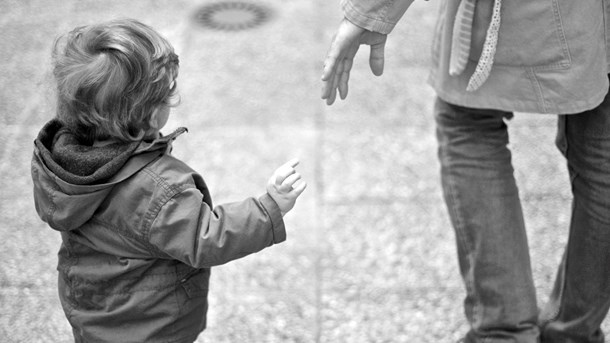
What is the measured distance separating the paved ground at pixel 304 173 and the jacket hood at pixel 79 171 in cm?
17

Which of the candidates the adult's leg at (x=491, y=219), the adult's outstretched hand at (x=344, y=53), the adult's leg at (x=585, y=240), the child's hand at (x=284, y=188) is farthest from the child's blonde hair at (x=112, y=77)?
the adult's leg at (x=585, y=240)

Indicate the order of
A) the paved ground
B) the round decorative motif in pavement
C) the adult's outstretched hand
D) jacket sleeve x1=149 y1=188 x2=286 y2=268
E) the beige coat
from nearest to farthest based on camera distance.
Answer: jacket sleeve x1=149 y1=188 x2=286 y2=268 → the beige coat → the adult's outstretched hand → the paved ground → the round decorative motif in pavement

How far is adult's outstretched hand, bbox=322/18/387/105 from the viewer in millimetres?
2307

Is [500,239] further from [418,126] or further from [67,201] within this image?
[418,126]

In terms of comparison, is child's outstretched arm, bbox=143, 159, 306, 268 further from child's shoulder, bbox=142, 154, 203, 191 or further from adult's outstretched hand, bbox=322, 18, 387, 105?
adult's outstretched hand, bbox=322, 18, 387, 105

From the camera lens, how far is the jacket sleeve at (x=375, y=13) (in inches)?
88.4

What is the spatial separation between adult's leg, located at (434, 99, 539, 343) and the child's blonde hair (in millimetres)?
918

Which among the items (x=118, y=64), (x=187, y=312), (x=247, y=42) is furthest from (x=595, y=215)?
(x=247, y=42)

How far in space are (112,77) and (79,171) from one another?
234 millimetres

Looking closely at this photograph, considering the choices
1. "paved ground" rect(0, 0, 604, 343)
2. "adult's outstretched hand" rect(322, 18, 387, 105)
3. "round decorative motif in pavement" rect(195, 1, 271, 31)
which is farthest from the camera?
"round decorative motif in pavement" rect(195, 1, 271, 31)

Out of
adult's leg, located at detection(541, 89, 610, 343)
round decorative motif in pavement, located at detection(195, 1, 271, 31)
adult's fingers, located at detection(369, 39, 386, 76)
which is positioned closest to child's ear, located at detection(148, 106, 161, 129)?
adult's fingers, located at detection(369, 39, 386, 76)

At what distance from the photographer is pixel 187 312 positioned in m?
2.18

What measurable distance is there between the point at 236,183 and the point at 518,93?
5.64 ft

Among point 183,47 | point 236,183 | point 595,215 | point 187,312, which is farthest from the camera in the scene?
point 183,47
